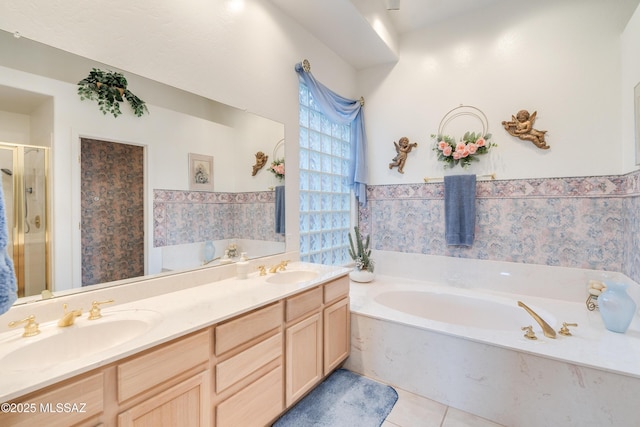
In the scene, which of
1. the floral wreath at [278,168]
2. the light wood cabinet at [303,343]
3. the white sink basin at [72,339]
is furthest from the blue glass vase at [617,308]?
the white sink basin at [72,339]

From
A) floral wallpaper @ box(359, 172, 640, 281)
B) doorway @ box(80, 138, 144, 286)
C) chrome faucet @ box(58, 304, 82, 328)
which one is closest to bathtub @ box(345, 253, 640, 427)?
floral wallpaper @ box(359, 172, 640, 281)

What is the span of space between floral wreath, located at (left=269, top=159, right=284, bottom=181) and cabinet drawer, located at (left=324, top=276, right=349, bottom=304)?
913 mm

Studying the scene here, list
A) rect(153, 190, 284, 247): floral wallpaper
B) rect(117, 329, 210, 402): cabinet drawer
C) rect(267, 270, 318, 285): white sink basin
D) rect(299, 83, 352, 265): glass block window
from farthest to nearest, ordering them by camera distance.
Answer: rect(299, 83, 352, 265): glass block window
rect(267, 270, 318, 285): white sink basin
rect(153, 190, 284, 247): floral wallpaper
rect(117, 329, 210, 402): cabinet drawer

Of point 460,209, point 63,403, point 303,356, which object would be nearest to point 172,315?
point 63,403

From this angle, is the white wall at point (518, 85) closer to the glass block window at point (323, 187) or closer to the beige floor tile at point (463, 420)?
the glass block window at point (323, 187)

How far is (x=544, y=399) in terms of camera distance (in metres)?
1.58

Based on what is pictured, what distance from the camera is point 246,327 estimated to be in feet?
4.49

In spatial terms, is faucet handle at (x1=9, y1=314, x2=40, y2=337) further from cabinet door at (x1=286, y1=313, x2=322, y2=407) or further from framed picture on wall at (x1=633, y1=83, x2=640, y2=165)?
framed picture on wall at (x1=633, y1=83, x2=640, y2=165)

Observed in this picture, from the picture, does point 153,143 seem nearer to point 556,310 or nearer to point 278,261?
point 278,261

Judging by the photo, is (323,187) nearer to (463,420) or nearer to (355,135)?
(355,135)

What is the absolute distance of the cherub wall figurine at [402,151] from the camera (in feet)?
10.1

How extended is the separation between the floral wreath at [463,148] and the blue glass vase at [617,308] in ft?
4.58

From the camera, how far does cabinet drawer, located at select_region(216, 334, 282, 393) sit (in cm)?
126

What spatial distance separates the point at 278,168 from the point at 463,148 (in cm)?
175
